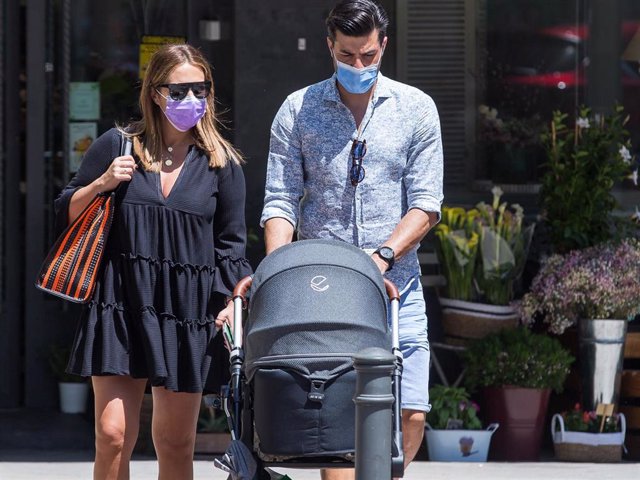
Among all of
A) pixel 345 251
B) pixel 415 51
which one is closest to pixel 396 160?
pixel 345 251

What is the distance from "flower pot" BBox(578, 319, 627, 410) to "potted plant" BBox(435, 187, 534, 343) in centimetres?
42

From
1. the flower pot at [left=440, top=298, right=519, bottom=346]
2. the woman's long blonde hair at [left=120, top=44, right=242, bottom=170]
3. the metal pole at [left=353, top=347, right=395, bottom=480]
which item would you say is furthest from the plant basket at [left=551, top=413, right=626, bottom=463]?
the metal pole at [left=353, top=347, right=395, bottom=480]

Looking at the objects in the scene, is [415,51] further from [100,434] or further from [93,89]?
[100,434]

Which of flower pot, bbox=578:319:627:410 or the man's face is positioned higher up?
the man's face

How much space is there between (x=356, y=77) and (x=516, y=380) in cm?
306

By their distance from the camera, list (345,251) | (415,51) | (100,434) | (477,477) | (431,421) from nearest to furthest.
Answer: (345,251) < (100,434) < (477,477) < (431,421) < (415,51)

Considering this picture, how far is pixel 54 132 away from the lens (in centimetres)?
816

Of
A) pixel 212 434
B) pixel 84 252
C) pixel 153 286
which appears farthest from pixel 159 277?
pixel 212 434

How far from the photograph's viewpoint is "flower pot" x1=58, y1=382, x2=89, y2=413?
8023 millimetres

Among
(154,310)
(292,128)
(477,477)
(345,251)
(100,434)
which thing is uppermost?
(292,128)

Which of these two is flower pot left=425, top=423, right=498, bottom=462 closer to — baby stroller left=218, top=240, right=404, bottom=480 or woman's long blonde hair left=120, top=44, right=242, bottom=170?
woman's long blonde hair left=120, top=44, right=242, bottom=170

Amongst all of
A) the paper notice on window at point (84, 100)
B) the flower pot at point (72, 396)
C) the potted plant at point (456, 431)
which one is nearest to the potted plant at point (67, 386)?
the flower pot at point (72, 396)

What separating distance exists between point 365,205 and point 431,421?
2.90m

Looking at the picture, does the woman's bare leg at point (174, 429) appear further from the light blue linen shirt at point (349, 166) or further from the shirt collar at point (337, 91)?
the shirt collar at point (337, 91)
